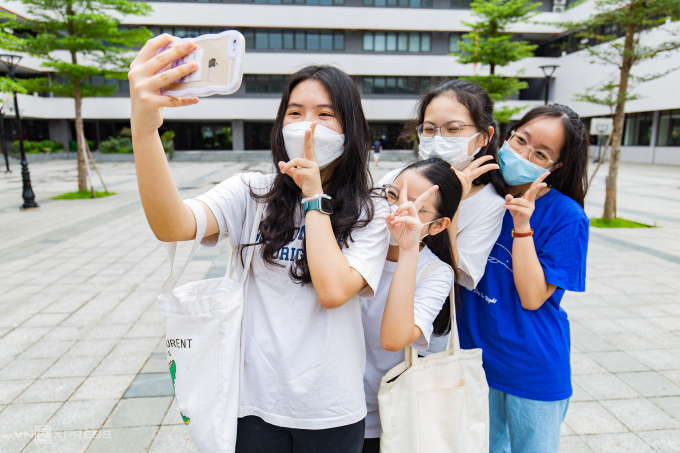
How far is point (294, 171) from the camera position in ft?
4.03

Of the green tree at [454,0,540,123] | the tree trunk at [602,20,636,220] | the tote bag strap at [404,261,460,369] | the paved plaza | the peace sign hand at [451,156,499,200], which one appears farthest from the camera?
the green tree at [454,0,540,123]

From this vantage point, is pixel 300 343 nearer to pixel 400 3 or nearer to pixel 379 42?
pixel 379 42

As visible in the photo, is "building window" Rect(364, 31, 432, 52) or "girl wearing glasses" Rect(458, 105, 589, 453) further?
"building window" Rect(364, 31, 432, 52)

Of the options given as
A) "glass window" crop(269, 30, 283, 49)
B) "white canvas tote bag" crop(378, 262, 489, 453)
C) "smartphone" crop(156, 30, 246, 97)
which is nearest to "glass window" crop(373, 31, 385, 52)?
"glass window" crop(269, 30, 283, 49)

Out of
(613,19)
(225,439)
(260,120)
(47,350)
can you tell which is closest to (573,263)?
(225,439)

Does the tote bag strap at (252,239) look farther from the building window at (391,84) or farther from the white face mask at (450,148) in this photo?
the building window at (391,84)

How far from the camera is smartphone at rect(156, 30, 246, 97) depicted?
0.93 m

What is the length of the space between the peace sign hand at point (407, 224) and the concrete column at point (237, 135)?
106 ft

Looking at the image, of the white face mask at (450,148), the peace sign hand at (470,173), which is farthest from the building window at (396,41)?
the peace sign hand at (470,173)

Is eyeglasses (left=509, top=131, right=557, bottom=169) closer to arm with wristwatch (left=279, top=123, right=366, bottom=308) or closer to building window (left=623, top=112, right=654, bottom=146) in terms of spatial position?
arm with wristwatch (left=279, top=123, right=366, bottom=308)

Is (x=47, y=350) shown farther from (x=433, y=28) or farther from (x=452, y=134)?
(x=433, y=28)

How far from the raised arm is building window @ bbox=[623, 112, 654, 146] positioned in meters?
32.9

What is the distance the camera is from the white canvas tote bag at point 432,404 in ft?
4.50

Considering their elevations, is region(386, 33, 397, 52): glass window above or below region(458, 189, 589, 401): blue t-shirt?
above
